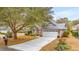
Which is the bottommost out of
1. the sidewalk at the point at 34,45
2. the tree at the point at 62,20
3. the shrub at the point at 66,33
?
the sidewalk at the point at 34,45

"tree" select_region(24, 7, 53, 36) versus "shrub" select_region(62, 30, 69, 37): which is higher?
"tree" select_region(24, 7, 53, 36)

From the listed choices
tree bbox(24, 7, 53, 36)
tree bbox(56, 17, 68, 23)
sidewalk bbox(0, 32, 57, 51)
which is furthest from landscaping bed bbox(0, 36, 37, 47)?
tree bbox(56, 17, 68, 23)

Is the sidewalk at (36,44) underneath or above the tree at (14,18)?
underneath

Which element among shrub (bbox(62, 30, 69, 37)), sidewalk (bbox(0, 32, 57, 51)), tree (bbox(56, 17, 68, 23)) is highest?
tree (bbox(56, 17, 68, 23))

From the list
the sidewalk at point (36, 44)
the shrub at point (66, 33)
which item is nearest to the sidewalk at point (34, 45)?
the sidewalk at point (36, 44)

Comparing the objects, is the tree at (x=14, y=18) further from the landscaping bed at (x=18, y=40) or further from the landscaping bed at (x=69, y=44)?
the landscaping bed at (x=69, y=44)

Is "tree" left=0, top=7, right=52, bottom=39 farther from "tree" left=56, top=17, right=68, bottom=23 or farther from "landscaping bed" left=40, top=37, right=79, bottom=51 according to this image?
"landscaping bed" left=40, top=37, right=79, bottom=51

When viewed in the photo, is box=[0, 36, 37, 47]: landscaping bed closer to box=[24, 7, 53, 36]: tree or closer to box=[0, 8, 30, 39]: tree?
box=[0, 8, 30, 39]: tree

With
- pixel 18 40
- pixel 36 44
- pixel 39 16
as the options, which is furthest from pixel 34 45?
pixel 39 16

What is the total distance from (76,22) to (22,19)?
23.5 inches

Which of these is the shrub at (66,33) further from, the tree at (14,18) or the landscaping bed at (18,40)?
the tree at (14,18)

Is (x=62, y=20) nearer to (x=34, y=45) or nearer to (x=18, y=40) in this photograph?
(x=34, y=45)

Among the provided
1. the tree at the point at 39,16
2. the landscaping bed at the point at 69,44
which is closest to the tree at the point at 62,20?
the tree at the point at 39,16
